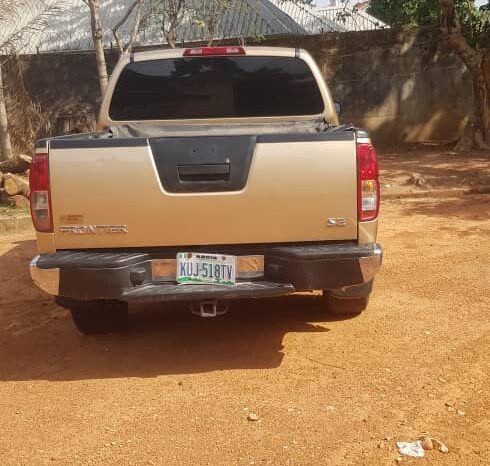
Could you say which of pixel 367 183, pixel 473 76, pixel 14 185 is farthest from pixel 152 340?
pixel 473 76

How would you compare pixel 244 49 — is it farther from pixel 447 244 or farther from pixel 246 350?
pixel 447 244

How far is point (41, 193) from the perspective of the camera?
141 inches

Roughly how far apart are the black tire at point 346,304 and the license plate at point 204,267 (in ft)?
3.57

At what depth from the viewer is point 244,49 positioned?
189 inches

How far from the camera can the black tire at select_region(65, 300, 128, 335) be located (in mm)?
4306

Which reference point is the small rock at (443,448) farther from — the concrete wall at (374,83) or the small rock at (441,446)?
the concrete wall at (374,83)

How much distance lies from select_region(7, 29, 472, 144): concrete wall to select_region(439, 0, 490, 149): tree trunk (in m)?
0.82

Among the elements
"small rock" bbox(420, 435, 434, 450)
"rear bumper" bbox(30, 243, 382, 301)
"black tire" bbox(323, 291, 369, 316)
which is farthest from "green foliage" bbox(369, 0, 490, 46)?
"small rock" bbox(420, 435, 434, 450)

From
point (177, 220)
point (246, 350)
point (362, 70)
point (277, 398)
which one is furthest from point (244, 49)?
point (362, 70)

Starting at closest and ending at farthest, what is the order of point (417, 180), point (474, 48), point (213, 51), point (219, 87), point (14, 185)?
point (213, 51) < point (219, 87) < point (14, 185) < point (417, 180) < point (474, 48)

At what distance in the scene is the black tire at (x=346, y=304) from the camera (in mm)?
4535

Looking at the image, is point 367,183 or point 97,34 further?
point 97,34

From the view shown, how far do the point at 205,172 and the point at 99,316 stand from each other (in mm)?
1462

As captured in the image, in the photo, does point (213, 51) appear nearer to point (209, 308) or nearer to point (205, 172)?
point (205, 172)
